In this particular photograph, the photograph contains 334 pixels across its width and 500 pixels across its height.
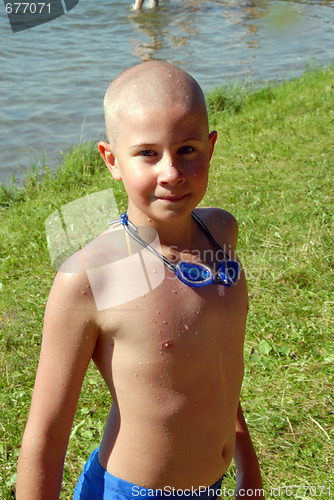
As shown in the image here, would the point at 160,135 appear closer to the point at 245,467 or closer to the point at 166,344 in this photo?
the point at 166,344

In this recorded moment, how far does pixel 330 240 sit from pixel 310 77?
203 inches

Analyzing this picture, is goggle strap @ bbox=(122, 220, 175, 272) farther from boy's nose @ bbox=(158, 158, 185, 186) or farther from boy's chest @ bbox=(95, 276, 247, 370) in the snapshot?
boy's nose @ bbox=(158, 158, 185, 186)

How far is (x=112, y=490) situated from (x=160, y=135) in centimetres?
102

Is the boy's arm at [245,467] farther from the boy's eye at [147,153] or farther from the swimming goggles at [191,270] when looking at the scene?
the boy's eye at [147,153]

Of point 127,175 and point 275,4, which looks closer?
point 127,175

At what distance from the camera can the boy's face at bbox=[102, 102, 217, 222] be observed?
154 centimetres

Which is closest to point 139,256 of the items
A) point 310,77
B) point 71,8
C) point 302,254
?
point 302,254

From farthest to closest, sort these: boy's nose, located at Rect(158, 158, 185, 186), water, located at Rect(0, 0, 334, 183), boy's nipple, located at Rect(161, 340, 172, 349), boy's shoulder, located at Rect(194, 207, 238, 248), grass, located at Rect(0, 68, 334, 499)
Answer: water, located at Rect(0, 0, 334, 183)
grass, located at Rect(0, 68, 334, 499)
boy's shoulder, located at Rect(194, 207, 238, 248)
boy's nipple, located at Rect(161, 340, 172, 349)
boy's nose, located at Rect(158, 158, 185, 186)

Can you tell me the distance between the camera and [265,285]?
384 cm

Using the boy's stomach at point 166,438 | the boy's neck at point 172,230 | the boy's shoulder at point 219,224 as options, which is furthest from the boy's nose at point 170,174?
the boy's stomach at point 166,438

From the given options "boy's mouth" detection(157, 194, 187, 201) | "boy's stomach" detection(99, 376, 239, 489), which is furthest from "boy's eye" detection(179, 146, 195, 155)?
"boy's stomach" detection(99, 376, 239, 489)

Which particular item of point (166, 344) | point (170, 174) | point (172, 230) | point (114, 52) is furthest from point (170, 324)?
point (114, 52)

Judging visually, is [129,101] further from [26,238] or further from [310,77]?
[310,77]

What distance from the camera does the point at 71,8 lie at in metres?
15.1
